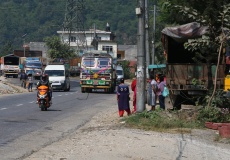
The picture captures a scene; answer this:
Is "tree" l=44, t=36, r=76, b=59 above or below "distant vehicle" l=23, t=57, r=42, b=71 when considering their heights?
above

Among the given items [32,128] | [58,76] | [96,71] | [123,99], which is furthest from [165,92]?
[58,76]

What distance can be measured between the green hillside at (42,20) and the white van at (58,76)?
355 feet

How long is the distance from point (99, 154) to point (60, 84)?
36.9 m

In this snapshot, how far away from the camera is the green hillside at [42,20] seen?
6339 inches

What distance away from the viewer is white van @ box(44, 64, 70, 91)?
48.0 metres

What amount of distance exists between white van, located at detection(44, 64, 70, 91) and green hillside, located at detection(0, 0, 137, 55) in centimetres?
10817

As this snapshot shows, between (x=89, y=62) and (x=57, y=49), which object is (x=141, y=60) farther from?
(x=57, y=49)

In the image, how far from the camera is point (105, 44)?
11494cm

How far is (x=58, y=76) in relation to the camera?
159ft

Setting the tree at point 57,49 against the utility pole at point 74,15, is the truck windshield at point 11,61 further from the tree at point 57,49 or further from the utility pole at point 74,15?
the tree at point 57,49

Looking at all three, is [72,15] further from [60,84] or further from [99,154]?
[99,154]

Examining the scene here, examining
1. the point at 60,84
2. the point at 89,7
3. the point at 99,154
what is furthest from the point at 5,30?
the point at 99,154

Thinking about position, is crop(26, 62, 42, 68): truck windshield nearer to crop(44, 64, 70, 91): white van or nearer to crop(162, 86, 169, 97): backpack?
crop(44, 64, 70, 91): white van

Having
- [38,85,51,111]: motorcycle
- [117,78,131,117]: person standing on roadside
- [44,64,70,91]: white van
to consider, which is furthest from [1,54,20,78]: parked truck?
[117,78,131,117]: person standing on roadside
